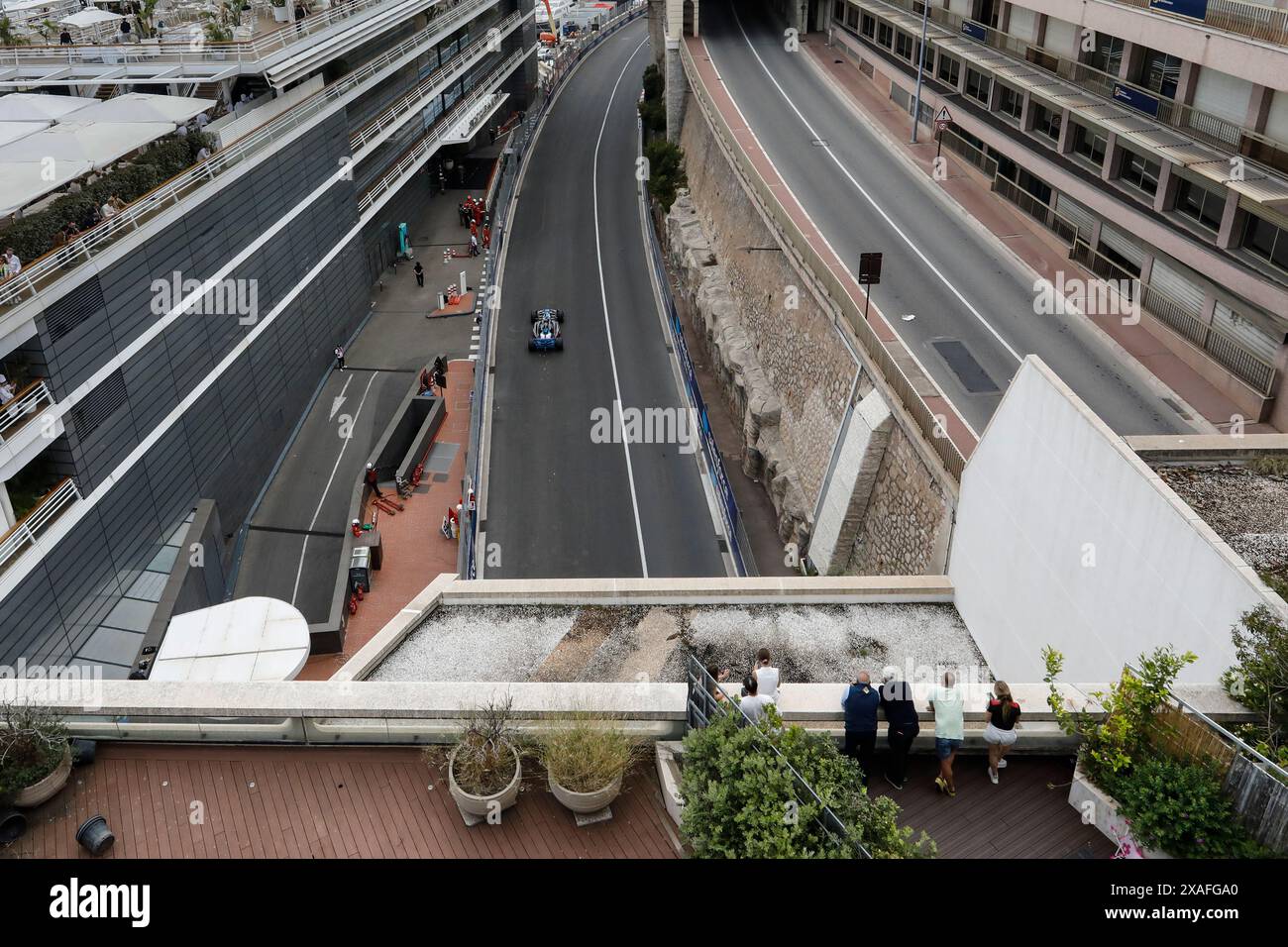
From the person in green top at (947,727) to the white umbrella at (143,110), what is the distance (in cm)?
2504

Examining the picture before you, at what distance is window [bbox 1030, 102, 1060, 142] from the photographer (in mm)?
33875

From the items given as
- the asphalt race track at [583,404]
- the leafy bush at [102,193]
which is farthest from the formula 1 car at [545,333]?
the leafy bush at [102,193]

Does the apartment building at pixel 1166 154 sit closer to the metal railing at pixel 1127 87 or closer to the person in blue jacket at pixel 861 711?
the metal railing at pixel 1127 87

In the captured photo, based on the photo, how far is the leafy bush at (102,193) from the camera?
22.8 meters

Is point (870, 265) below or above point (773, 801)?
above

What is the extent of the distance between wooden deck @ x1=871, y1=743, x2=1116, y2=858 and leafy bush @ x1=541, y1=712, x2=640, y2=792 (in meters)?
2.97

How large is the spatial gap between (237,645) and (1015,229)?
27504 millimetres

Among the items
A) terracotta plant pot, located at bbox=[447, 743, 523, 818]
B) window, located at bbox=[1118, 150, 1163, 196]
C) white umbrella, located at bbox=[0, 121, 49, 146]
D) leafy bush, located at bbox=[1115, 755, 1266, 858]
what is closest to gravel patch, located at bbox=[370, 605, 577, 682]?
terracotta plant pot, located at bbox=[447, 743, 523, 818]

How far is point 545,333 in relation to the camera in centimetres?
4362

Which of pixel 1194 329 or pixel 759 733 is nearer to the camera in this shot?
pixel 759 733

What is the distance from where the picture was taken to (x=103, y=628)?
78.9 ft

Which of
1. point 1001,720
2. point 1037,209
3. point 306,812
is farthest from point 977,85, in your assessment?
point 306,812

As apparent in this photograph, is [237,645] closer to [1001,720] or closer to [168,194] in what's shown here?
[168,194]
